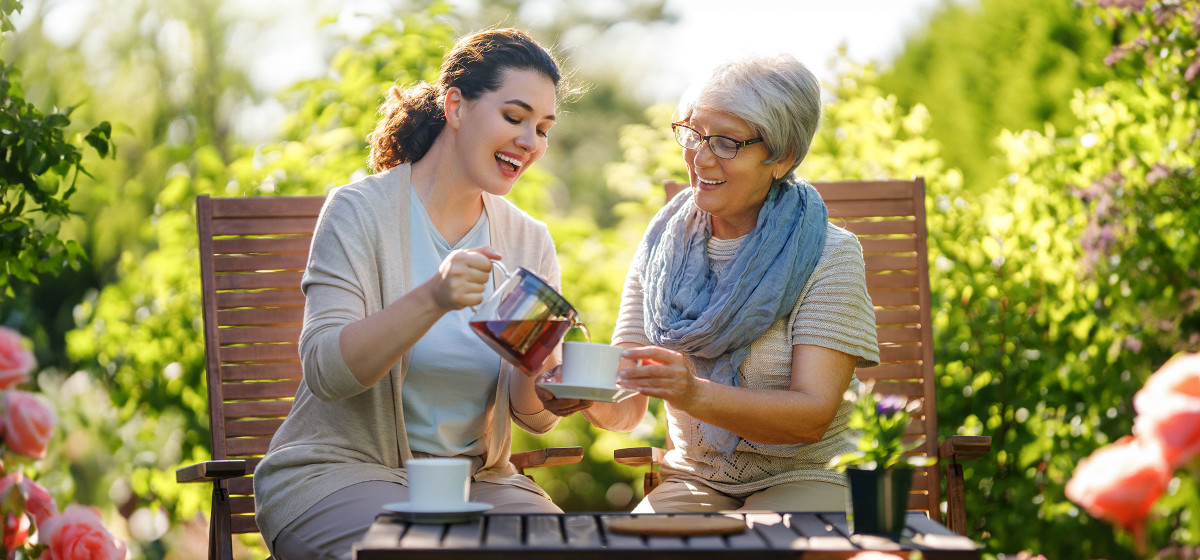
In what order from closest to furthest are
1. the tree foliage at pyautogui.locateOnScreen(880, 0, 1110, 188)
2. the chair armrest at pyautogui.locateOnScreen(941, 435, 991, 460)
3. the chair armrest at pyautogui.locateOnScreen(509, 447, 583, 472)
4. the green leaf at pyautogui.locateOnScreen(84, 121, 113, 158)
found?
the green leaf at pyautogui.locateOnScreen(84, 121, 113, 158) < the chair armrest at pyautogui.locateOnScreen(941, 435, 991, 460) < the chair armrest at pyautogui.locateOnScreen(509, 447, 583, 472) < the tree foliage at pyautogui.locateOnScreen(880, 0, 1110, 188)

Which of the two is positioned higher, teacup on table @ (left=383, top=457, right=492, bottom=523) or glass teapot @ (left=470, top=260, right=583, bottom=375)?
glass teapot @ (left=470, top=260, right=583, bottom=375)

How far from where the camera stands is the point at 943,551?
1737 millimetres

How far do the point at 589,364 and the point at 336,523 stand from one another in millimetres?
695

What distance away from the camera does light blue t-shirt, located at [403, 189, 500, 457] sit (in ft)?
8.59

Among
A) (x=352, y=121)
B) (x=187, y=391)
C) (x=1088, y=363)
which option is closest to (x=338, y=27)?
(x=352, y=121)

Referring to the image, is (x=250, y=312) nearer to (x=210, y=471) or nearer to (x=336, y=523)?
(x=210, y=471)

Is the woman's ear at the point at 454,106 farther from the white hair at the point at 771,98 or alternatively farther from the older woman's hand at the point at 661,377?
the older woman's hand at the point at 661,377

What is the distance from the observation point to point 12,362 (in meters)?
1.70

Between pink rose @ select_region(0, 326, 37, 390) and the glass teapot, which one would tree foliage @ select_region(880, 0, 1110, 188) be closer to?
the glass teapot

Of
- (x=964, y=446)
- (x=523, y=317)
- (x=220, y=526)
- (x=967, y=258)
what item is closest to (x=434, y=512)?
(x=523, y=317)

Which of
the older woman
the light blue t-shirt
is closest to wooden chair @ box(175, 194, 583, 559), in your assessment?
the light blue t-shirt

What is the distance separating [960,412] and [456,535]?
2.51m

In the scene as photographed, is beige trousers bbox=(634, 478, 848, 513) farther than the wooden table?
Yes

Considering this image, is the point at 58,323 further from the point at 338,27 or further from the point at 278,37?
the point at 338,27
